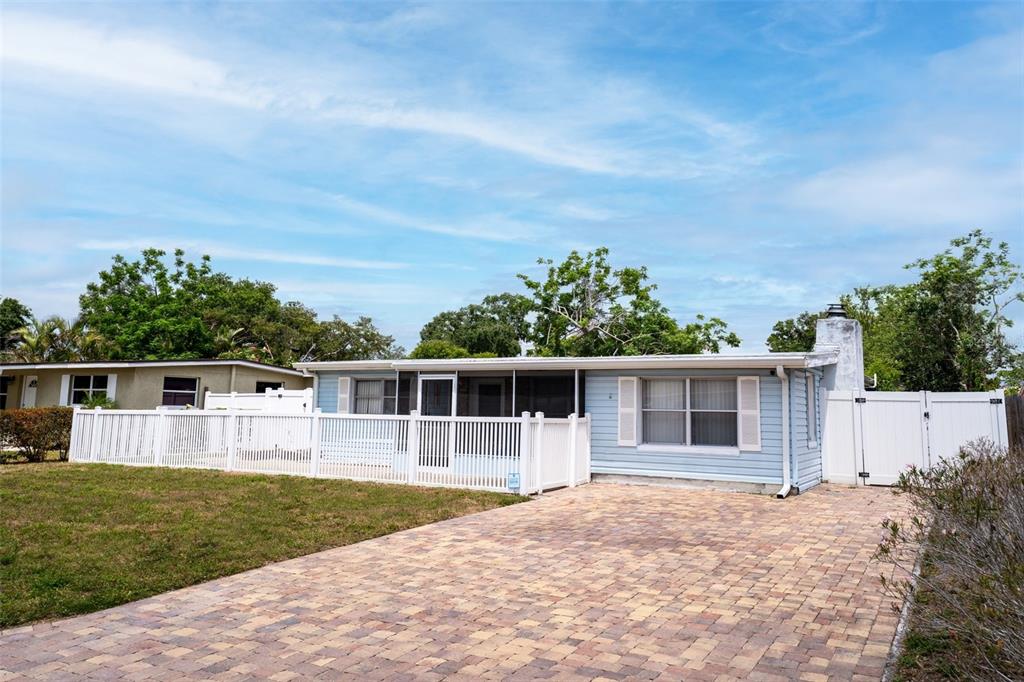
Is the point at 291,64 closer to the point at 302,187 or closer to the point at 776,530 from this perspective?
the point at 302,187

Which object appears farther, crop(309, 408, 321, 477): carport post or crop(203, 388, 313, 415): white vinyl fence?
crop(203, 388, 313, 415): white vinyl fence

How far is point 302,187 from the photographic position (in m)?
17.7

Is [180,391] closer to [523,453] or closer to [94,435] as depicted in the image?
[94,435]

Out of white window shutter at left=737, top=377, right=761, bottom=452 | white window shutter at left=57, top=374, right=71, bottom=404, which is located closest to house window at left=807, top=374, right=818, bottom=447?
white window shutter at left=737, top=377, right=761, bottom=452

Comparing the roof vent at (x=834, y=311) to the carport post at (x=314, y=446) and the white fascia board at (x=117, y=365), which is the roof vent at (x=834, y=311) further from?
the white fascia board at (x=117, y=365)

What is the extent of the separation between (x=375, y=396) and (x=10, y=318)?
124ft

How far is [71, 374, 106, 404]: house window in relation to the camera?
2270 centimetres

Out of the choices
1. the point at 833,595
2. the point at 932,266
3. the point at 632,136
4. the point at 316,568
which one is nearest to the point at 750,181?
the point at 632,136

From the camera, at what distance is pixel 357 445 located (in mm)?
13516

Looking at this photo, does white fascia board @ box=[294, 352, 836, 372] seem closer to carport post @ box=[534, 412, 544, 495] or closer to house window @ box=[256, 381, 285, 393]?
carport post @ box=[534, 412, 544, 495]

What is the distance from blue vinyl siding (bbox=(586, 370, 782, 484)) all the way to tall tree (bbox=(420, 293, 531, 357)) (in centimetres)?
3248

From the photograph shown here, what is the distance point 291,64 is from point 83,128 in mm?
3499

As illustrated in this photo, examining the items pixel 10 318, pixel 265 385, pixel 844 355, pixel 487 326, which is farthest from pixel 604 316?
pixel 10 318

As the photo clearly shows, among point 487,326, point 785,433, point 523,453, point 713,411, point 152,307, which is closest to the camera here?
point 523,453
